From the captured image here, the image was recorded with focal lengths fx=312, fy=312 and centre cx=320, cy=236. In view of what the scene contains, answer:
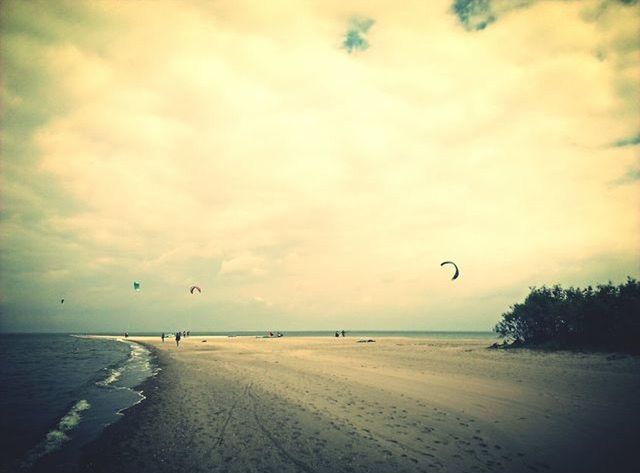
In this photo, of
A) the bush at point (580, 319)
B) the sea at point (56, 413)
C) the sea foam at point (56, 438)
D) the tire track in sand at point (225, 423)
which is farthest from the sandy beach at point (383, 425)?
the bush at point (580, 319)

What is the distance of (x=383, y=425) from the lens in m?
11.6

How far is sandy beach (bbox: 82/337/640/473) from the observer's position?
28.9ft

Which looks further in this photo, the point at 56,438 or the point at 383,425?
the point at 56,438

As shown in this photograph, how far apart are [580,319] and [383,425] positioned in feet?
116

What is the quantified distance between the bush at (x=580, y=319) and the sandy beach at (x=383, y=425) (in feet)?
40.3

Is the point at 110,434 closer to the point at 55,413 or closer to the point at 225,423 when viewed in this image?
the point at 225,423

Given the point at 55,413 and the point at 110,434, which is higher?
the point at 110,434

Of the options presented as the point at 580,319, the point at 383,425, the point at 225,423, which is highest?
the point at 580,319

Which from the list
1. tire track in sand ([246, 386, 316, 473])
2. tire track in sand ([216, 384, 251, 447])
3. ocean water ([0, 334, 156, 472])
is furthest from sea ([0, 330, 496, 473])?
tire track in sand ([246, 386, 316, 473])

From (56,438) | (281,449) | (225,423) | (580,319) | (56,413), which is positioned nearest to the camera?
(281,449)

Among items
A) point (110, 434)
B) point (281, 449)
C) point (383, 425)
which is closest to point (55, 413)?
point (110, 434)

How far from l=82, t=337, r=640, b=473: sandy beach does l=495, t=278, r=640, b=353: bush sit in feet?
40.3

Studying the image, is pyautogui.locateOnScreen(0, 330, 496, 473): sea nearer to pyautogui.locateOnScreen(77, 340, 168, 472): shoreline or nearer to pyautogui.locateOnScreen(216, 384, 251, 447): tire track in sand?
pyautogui.locateOnScreen(77, 340, 168, 472): shoreline

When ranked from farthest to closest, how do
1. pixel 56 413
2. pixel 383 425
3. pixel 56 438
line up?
1. pixel 56 413
2. pixel 56 438
3. pixel 383 425
